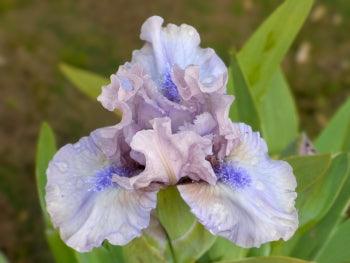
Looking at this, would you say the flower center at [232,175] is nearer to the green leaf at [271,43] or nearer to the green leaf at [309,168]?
the green leaf at [309,168]

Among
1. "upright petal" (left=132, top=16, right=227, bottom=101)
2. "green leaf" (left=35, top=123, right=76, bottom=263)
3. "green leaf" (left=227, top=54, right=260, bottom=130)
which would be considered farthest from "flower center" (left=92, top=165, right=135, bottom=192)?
"green leaf" (left=227, top=54, right=260, bottom=130)

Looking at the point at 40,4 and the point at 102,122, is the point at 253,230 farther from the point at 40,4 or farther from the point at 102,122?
the point at 40,4

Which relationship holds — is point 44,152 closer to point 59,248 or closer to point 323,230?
point 59,248

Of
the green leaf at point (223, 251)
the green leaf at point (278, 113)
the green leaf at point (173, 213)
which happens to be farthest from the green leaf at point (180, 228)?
the green leaf at point (278, 113)

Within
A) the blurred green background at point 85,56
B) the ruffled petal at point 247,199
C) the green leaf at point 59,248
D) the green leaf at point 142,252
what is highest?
the ruffled petal at point 247,199

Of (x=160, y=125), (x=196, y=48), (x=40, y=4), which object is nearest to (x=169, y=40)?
(x=196, y=48)
